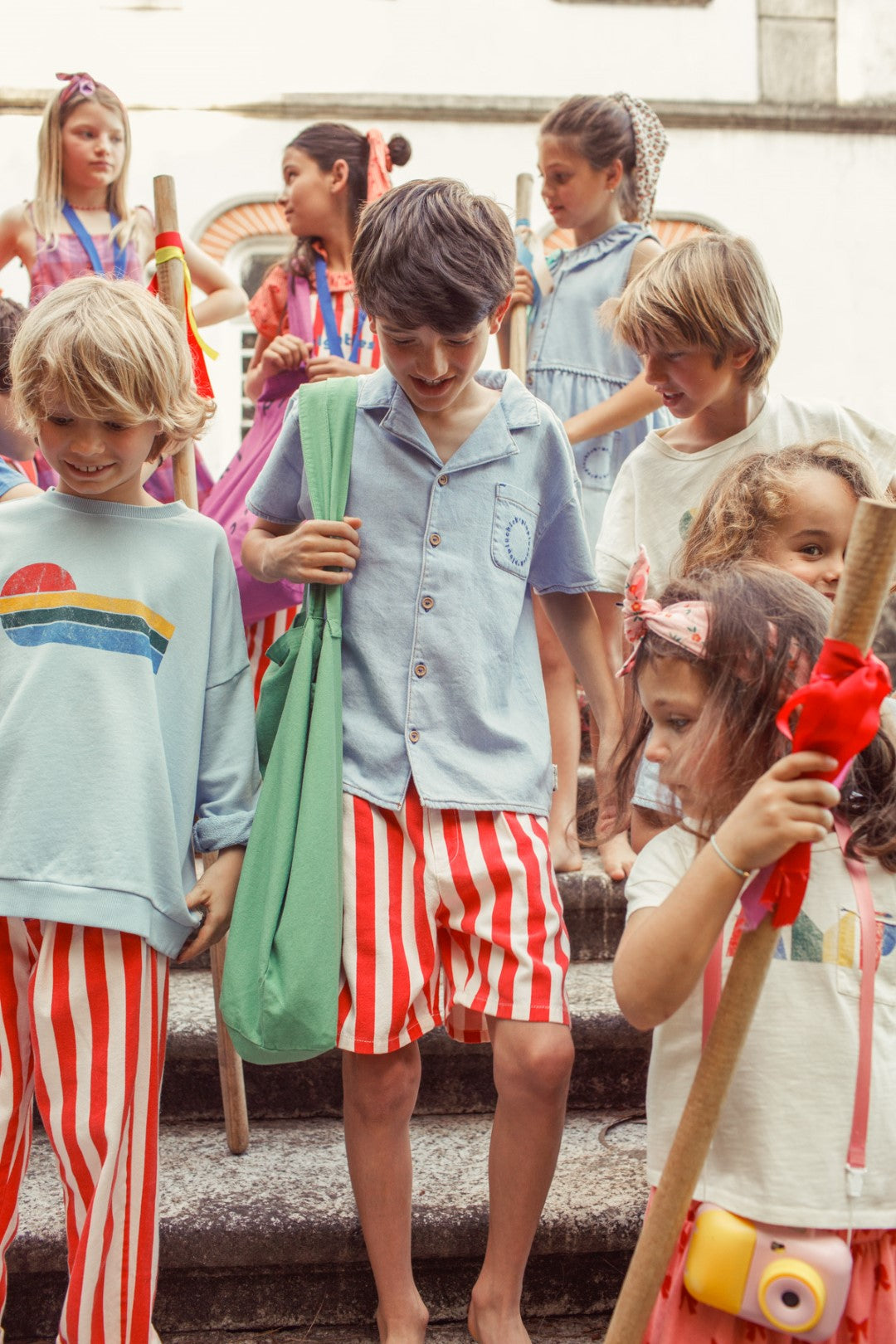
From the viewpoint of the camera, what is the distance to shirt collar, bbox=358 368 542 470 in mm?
1832

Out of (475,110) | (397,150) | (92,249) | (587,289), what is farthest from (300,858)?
(475,110)

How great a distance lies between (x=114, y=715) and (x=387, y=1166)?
720 millimetres

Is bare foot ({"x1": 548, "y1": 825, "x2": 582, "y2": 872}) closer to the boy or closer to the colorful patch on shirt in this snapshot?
the boy

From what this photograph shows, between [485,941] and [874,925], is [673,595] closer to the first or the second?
[874,925]

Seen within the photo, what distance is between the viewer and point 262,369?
9.16ft

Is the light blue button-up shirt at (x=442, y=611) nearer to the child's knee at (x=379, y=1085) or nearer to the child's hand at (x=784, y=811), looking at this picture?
the child's knee at (x=379, y=1085)

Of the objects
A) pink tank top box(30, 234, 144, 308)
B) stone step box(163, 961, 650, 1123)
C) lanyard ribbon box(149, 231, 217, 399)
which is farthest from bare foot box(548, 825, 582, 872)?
pink tank top box(30, 234, 144, 308)

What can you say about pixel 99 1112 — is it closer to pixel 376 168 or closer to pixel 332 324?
pixel 332 324

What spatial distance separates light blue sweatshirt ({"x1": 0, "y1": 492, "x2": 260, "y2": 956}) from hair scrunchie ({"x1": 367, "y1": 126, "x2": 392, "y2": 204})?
4.42ft

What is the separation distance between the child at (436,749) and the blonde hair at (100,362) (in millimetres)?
266

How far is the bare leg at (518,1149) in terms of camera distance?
1722mm

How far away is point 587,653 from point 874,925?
30.9 inches

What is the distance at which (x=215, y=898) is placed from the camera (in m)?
1.71

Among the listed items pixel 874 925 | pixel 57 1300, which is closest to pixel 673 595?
pixel 874 925
